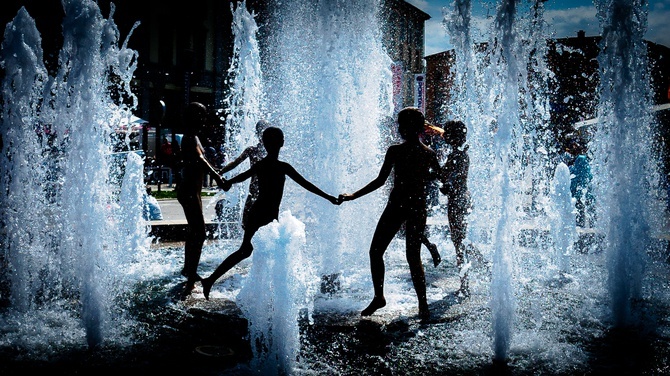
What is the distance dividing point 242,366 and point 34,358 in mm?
1342

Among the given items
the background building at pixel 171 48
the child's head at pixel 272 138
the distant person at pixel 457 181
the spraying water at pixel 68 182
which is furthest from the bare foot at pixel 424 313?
the background building at pixel 171 48

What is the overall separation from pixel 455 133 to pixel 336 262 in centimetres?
184

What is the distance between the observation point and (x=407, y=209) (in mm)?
4539

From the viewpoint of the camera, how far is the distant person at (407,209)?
453cm

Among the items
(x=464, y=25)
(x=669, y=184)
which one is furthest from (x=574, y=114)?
(x=464, y=25)

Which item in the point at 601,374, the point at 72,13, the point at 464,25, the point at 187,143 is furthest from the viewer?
the point at 464,25

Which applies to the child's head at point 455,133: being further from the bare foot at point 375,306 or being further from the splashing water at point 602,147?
the bare foot at point 375,306

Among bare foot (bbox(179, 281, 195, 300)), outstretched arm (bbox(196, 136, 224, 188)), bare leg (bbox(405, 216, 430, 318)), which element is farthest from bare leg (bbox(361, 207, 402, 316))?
bare foot (bbox(179, 281, 195, 300))

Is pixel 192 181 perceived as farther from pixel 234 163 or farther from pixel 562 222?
pixel 562 222

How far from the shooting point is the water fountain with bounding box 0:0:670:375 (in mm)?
3541

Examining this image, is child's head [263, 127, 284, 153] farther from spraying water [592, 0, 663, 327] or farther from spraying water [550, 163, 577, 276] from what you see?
spraying water [550, 163, 577, 276]

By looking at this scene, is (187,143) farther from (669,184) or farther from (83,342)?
(669,184)

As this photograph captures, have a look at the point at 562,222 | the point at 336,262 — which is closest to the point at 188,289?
the point at 336,262

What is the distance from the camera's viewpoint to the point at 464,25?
7.40 metres
